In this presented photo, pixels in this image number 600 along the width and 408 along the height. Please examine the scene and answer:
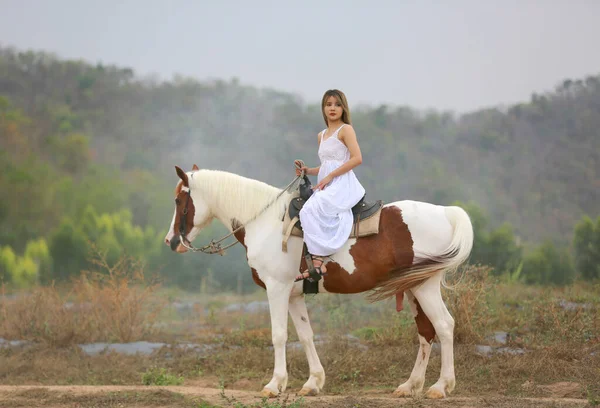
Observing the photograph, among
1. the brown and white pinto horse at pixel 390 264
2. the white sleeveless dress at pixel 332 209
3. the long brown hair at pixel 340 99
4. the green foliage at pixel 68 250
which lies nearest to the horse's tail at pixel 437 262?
the brown and white pinto horse at pixel 390 264

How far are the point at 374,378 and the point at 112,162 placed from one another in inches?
894

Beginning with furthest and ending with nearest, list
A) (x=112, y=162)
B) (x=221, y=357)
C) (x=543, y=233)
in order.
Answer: (x=112, y=162)
(x=543, y=233)
(x=221, y=357)

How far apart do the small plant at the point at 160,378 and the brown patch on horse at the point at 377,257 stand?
7.68ft

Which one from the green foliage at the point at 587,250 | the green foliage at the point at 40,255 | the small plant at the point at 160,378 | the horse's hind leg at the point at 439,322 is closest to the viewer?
the horse's hind leg at the point at 439,322

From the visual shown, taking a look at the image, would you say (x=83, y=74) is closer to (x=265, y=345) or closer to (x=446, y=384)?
(x=265, y=345)

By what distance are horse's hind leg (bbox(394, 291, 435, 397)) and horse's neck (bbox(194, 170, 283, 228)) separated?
5.04 ft

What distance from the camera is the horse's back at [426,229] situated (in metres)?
5.66

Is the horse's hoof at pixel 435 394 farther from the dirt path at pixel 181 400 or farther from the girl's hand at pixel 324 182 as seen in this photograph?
the girl's hand at pixel 324 182

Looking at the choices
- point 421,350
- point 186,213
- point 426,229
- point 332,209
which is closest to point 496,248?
point 421,350

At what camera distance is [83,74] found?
33.8 metres

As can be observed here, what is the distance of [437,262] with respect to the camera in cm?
559

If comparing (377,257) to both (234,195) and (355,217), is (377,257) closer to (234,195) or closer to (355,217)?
(355,217)

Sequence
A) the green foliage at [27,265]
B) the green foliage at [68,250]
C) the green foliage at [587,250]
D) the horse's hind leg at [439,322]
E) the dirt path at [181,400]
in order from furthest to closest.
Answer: the green foliage at [68,250] < the green foliage at [27,265] < the green foliage at [587,250] < the horse's hind leg at [439,322] < the dirt path at [181,400]

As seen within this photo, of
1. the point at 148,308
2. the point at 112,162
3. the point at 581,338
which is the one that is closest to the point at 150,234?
the point at 112,162
